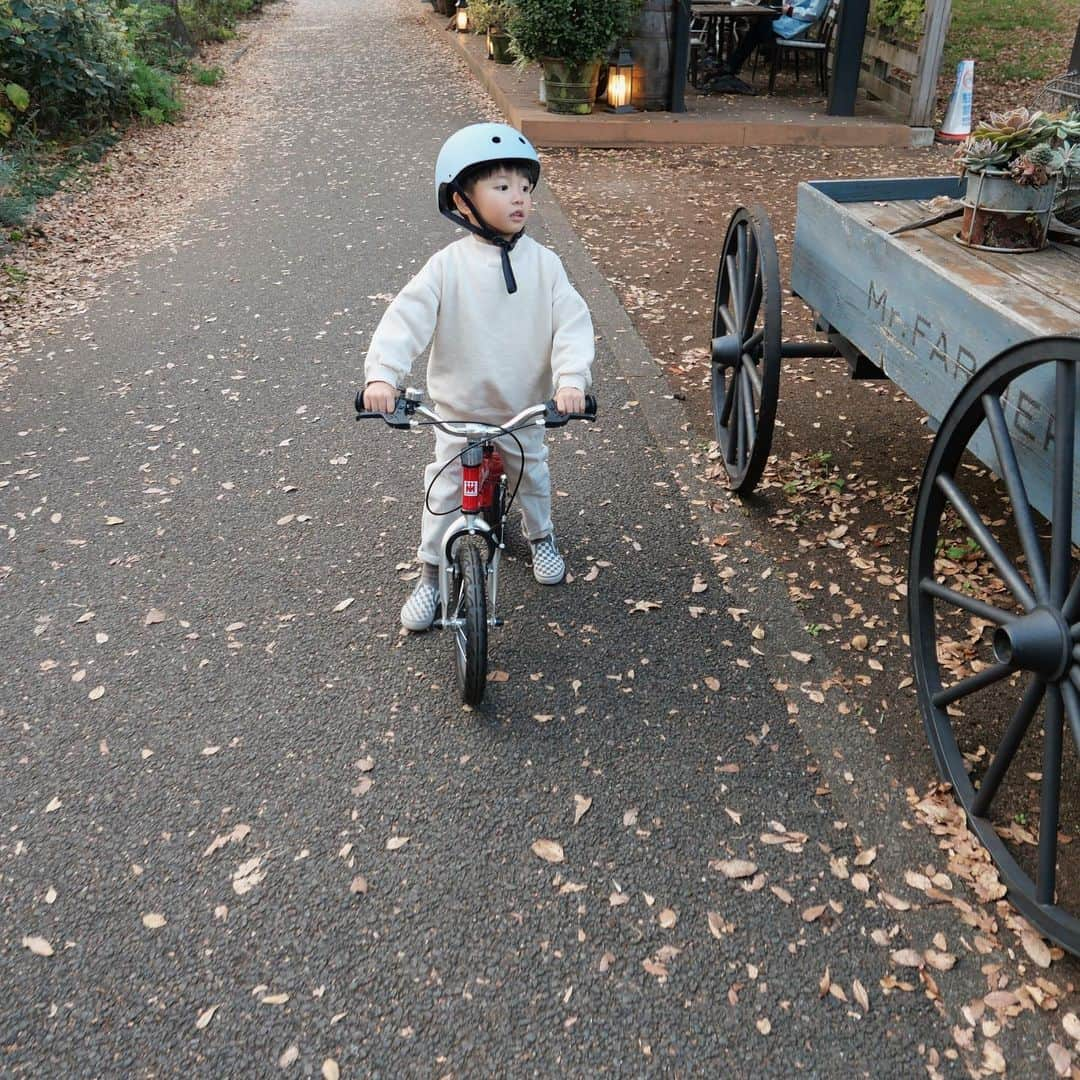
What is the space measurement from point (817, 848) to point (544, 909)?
2.40 ft

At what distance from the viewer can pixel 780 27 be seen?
38.9 feet

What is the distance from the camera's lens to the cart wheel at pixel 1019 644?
209 centimetres

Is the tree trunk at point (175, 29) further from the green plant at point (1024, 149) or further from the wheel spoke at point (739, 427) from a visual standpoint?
the green plant at point (1024, 149)

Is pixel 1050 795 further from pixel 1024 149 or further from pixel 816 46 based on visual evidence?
pixel 816 46

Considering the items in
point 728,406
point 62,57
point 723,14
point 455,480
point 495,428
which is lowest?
point 728,406

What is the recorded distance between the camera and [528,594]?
144 inches

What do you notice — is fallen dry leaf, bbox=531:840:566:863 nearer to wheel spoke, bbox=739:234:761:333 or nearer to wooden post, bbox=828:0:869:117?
wheel spoke, bbox=739:234:761:333

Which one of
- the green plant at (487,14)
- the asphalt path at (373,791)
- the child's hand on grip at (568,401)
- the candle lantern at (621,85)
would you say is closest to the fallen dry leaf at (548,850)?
the asphalt path at (373,791)

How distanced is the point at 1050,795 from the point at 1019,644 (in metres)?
0.33

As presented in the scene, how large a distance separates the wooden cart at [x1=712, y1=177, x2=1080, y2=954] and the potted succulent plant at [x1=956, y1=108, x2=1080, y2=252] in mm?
80

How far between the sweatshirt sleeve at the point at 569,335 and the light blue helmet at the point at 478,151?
1.09ft

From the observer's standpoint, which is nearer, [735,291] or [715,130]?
[735,291]

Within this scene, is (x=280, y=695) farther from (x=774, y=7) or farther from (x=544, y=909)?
(x=774, y=7)

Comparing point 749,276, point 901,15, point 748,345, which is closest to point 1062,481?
point 748,345
